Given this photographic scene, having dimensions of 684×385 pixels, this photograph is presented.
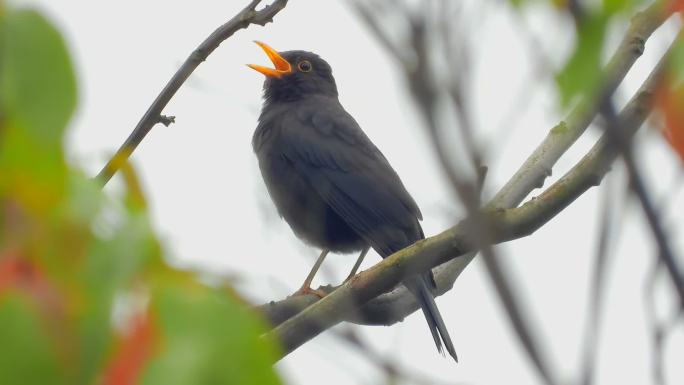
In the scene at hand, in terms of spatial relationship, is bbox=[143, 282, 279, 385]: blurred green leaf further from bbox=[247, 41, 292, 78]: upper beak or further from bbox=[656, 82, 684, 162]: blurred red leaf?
bbox=[247, 41, 292, 78]: upper beak

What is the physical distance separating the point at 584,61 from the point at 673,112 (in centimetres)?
19

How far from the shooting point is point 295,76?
8.87 meters

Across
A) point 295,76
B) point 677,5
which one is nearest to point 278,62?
point 295,76

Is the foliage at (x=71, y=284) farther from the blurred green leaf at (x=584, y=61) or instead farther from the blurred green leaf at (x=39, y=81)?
the blurred green leaf at (x=584, y=61)

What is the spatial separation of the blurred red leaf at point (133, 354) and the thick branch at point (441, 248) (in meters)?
1.83

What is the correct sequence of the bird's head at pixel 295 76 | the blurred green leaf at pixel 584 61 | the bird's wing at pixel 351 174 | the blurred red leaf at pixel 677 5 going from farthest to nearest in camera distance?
the bird's head at pixel 295 76, the bird's wing at pixel 351 174, the blurred red leaf at pixel 677 5, the blurred green leaf at pixel 584 61

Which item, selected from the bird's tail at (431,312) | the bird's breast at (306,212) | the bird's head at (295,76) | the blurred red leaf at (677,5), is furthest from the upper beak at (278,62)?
the blurred red leaf at (677,5)

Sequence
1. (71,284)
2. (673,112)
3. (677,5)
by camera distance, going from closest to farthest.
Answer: (71,284) < (673,112) < (677,5)

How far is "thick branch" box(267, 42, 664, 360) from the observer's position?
12.4ft

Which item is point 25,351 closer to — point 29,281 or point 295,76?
point 29,281

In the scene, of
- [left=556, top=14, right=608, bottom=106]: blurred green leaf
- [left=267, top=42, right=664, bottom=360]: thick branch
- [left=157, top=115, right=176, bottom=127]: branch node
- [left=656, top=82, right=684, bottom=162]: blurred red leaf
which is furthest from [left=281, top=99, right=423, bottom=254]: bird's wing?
[left=556, top=14, right=608, bottom=106]: blurred green leaf

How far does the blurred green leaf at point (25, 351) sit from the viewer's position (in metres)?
1.49

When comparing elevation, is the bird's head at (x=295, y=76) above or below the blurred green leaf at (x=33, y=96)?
above

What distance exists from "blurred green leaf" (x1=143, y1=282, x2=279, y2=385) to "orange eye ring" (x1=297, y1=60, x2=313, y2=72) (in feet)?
24.4
